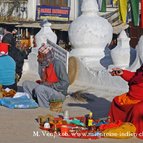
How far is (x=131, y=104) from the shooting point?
22.8 ft

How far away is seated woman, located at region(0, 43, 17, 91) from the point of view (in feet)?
31.1

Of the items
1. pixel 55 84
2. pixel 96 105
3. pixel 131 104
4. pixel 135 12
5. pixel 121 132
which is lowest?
pixel 96 105

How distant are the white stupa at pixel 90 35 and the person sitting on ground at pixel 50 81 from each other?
3.75 metres

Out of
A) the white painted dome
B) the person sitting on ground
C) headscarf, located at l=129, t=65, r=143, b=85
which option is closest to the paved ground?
the person sitting on ground

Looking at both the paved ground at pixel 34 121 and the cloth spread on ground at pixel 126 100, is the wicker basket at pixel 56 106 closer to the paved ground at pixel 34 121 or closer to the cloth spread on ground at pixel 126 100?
the paved ground at pixel 34 121

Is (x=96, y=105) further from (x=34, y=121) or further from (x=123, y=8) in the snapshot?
(x=123, y=8)

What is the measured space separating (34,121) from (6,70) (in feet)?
7.24

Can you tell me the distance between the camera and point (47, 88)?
28.4ft

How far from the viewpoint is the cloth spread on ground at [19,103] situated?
8641mm

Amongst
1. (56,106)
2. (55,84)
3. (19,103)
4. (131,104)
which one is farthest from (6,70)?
(131,104)

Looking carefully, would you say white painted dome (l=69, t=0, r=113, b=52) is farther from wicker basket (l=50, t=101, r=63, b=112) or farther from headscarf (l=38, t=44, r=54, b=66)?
wicker basket (l=50, t=101, r=63, b=112)

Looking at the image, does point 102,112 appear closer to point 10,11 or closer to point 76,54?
point 76,54

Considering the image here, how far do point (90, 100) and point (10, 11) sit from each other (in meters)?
28.6

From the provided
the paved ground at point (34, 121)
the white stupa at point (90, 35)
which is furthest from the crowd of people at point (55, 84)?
the white stupa at point (90, 35)
